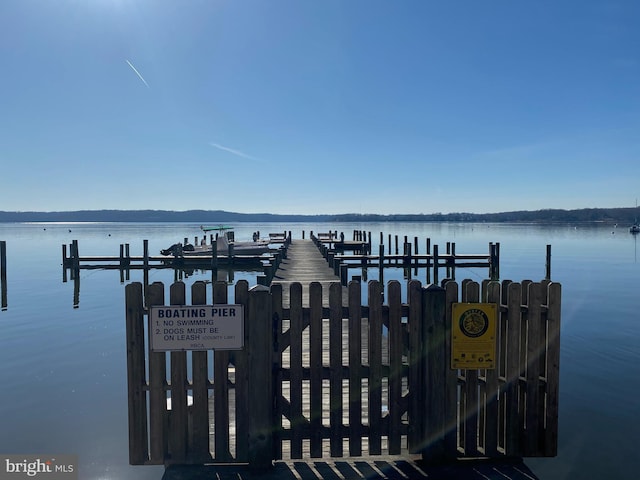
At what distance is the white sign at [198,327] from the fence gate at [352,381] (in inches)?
3.6

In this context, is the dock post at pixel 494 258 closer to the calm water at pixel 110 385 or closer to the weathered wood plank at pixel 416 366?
the calm water at pixel 110 385

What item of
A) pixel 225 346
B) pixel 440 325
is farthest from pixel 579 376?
pixel 225 346

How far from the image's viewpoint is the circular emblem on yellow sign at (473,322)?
4.69m

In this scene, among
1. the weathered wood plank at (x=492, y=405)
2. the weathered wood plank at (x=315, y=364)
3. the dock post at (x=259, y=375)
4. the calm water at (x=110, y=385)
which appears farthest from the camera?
the calm water at (x=110, y=385)

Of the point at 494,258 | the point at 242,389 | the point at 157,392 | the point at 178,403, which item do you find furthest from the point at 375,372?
the point at 494,258

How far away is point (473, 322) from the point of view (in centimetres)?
470

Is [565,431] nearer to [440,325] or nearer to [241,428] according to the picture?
[440,325]

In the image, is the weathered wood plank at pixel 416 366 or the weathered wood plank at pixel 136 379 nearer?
the weathered wood plank at pixel 136 379

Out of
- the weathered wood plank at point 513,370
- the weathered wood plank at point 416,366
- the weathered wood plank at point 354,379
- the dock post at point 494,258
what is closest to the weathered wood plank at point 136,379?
the weathered wood plank at point 354,379

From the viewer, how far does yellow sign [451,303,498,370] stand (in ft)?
15.3

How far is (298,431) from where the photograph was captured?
4676 millimetres

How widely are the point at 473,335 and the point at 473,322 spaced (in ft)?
0.46

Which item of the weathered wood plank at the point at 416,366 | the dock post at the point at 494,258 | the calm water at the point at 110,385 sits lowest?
the calm water at the point at 110,385

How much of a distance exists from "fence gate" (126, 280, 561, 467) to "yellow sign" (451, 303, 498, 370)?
77mm
